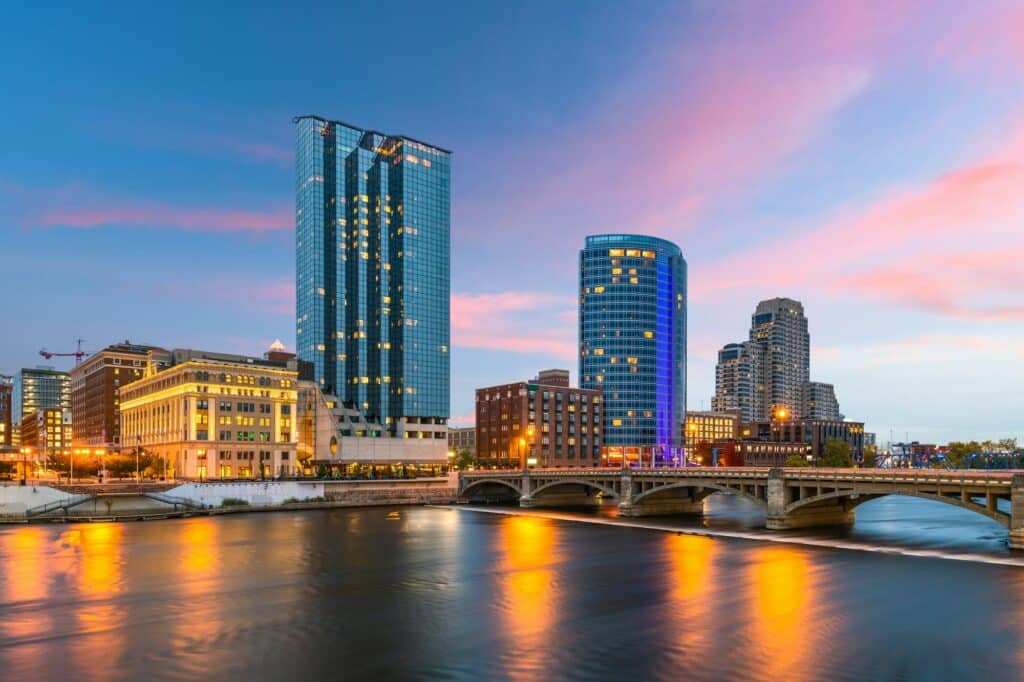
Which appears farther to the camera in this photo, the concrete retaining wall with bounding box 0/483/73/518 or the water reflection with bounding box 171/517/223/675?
the concrete retaining wall with bounding box 0/483/73/518

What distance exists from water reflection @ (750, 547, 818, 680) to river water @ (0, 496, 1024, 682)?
7.5 inches

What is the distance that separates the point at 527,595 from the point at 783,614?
17.8 meters

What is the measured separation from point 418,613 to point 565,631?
1103 cm

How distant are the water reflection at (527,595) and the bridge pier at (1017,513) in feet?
140

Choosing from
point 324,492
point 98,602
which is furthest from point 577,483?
point 98,602

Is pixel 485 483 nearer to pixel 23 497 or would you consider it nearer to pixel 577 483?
pixel 577 483

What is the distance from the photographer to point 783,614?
1935 inches

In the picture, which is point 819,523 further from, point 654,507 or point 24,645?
point 24,645

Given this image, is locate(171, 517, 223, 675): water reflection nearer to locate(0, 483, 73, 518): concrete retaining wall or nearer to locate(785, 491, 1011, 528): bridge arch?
locate(0, 483, 73, 518): concrete retaining wall

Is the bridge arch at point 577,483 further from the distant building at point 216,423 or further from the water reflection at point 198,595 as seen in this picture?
the distant building at point 216,423

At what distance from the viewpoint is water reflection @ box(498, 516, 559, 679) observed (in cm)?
4016

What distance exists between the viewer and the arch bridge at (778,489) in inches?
2970

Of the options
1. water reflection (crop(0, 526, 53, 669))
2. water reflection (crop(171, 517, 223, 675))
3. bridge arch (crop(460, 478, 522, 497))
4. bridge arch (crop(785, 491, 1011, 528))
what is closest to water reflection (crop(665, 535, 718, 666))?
bridge arch (crop(785, 491, 1011, 528))

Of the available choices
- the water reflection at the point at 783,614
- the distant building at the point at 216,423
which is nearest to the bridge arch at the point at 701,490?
the water reflection at the point at 783,614
